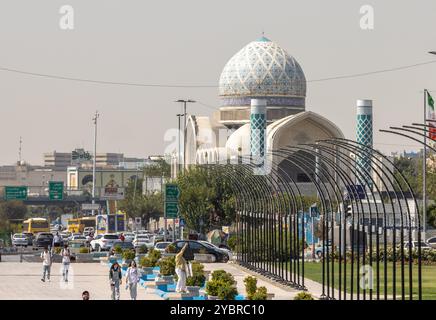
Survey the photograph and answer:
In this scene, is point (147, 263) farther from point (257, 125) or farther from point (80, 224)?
point (80, 224)

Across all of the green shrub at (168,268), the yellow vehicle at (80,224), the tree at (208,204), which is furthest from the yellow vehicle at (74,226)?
the green shrub at (168,268)

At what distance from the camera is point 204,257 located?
54.5 metres

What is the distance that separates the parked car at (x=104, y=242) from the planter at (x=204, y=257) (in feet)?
44.6

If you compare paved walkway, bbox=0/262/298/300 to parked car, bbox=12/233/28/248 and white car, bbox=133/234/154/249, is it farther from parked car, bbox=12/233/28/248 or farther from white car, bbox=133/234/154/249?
parked car, bbox=12/233/28/248

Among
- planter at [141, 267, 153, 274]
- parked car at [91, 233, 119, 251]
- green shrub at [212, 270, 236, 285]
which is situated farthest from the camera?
parked car at [91, 233, 119, 251]

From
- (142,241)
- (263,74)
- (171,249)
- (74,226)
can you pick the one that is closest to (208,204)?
(142,241)

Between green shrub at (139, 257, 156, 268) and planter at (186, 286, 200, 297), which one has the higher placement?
green shrub at (139, 257, 156, 268)

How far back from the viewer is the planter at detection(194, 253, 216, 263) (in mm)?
54156

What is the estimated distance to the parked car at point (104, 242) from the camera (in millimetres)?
67938

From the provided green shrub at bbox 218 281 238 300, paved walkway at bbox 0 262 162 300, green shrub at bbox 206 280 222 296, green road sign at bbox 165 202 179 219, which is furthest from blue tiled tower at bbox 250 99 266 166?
green shrub at bbox 218 281 238 300

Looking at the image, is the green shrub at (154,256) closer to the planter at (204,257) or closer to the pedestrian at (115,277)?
the planter at (204,257)

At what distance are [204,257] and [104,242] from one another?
1476 cm

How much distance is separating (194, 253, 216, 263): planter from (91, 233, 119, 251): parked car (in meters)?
13.6
